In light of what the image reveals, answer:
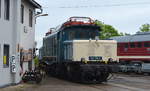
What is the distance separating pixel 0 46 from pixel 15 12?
2.59m

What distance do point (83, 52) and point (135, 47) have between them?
49.5 feet

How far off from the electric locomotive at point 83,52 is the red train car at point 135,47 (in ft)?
A: 36.1

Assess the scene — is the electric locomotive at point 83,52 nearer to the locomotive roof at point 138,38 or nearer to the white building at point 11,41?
the white building at point 11,41

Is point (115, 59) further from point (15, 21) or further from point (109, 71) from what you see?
point (15, 21)

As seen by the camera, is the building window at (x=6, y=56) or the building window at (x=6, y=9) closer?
the building window at (x=6, y=56)

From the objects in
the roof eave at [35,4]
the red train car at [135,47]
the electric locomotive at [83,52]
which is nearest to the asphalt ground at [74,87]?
the electric locomotive at [83,52]

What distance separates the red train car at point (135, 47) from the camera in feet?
115

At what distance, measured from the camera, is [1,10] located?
19.3 metres

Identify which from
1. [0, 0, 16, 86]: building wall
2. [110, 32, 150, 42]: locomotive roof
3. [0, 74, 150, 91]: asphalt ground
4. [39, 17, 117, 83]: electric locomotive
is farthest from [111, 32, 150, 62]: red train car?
[0, 0, 16, 86]: building wall

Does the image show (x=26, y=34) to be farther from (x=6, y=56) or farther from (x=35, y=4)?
(x=6, y=56)

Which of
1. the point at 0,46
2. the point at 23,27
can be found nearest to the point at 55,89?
the point at 0,46

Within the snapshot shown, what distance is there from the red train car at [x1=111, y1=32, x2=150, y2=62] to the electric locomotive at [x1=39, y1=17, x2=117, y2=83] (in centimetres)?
1101

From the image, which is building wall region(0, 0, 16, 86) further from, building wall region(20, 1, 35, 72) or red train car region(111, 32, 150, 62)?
red train car region(111, 32, 150, 62)

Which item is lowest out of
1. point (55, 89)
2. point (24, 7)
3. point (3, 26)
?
point (55, 89)
